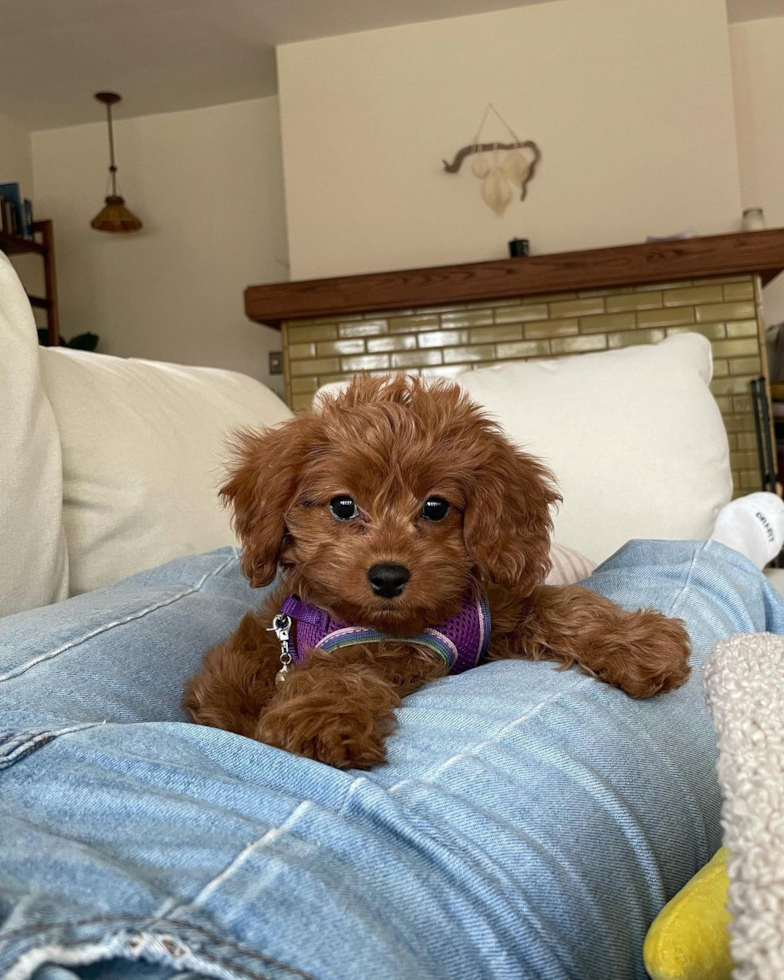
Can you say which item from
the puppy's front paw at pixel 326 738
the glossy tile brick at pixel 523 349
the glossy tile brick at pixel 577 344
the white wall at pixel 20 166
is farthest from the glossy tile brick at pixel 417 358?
the puppy's front paw at pixel 326 738

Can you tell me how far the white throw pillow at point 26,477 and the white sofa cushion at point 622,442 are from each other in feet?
3.21

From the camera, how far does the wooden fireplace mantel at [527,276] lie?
4723 mm

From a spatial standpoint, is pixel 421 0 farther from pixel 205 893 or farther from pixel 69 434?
pixel 205 893

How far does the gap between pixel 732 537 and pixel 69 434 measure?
141 centimetres

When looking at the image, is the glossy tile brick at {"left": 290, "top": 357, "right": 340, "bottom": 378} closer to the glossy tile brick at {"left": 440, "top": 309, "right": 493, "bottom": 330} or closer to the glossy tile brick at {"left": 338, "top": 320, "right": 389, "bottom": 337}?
the glossy tile brick at {"left": 338, "top": 320, "right": 389, "bottom": 337}

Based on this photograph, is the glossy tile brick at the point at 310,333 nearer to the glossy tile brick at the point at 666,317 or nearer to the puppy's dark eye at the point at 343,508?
the glossy tile brick at the point at 666,317

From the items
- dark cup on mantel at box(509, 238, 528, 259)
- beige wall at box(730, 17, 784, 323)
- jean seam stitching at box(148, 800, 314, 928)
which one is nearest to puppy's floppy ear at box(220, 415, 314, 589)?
jean seam stitching at box(148, 800, 314, 928)

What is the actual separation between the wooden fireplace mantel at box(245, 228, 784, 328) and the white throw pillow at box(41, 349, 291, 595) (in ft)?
10.8

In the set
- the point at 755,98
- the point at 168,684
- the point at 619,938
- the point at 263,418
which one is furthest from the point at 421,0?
the point at 619,938

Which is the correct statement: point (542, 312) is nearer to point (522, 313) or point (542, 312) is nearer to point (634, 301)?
point (522, 313)

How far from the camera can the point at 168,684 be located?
1.08 m

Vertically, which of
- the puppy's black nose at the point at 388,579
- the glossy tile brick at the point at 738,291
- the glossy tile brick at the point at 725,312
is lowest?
the puppy's black nose at the point at 388,579

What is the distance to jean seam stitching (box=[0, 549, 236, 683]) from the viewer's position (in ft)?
2.97

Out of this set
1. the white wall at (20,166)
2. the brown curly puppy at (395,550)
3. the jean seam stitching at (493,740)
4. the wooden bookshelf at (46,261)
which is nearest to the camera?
the jean seam stitching at (493,740)
